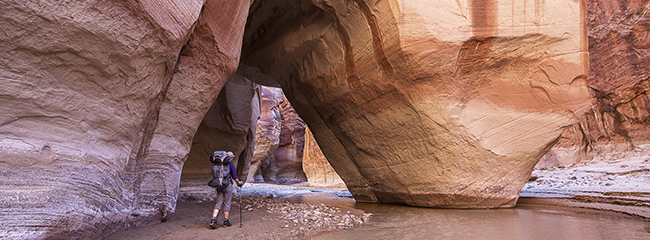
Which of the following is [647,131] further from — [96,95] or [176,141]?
[96,95]

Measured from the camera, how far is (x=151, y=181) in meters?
3.73

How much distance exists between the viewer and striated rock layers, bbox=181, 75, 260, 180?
Result: 891 cm

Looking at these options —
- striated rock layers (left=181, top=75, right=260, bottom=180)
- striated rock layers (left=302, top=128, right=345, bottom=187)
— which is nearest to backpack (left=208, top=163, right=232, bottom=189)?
striated rock layers (left=181, top=75, right=260, bottom=180)

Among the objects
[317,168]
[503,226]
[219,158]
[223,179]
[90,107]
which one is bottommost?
[317,168]

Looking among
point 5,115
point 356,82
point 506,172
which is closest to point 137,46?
point 5,115

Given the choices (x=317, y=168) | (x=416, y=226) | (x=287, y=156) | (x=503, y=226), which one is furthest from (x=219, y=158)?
(x=287, y=156)

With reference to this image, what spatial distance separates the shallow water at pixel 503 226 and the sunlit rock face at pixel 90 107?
2.13 m

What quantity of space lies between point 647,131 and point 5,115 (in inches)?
653

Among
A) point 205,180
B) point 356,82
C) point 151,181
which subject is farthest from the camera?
point 205,180

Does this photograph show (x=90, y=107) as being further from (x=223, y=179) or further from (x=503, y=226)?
(x=503, y=226)

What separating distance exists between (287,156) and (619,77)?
24.7 metres

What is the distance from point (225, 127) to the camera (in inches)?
365

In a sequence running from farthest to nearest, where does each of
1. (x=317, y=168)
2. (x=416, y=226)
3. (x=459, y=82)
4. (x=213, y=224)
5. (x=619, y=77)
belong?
(x=317, y=168) < (x=619, y=77) < (x=459, y=82) < (x=416, y=226) < (x=213, y=224)

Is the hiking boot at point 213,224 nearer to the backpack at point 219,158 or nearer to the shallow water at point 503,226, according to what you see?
the backpack at point 219,158
